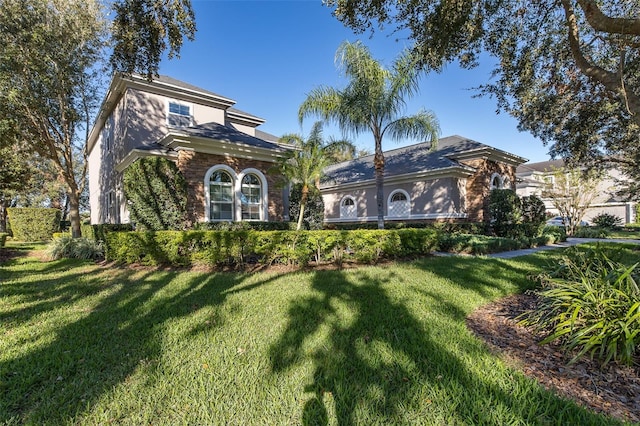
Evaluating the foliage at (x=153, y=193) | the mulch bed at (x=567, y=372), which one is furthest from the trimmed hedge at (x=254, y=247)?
the mulch bed at (x=567, y=372)

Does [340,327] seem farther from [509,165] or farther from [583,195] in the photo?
[583,195]

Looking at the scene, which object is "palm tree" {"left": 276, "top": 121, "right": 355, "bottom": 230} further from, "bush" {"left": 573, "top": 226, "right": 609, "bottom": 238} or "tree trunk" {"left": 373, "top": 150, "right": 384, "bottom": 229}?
"bush" {"left": 573, "top": 226, "right": 609, "bottom": 238}

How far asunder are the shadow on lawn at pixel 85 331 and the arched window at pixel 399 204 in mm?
12844

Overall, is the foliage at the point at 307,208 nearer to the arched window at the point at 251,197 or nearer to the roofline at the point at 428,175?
the arched window at the point at 251,197

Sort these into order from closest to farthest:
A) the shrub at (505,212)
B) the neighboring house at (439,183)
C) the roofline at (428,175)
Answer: the shrub at (505,212) < the roofline at (428,175) < the neighboring house at (439,183)

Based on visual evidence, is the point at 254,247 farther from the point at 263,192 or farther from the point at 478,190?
the point at 478,190

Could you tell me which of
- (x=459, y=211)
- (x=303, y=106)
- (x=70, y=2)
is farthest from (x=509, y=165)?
(x=70, y=2)

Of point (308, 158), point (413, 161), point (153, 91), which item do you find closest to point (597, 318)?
point (308, 158)

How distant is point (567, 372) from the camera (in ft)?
9.04

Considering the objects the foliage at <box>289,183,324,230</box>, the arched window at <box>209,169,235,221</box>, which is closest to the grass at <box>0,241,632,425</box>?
the arched window at <box>209,169,235,221</box>

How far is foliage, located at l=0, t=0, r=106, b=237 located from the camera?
1084cm

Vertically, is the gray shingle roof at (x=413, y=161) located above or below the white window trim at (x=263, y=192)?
above

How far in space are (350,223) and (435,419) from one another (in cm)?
1767

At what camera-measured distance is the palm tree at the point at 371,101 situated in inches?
427
